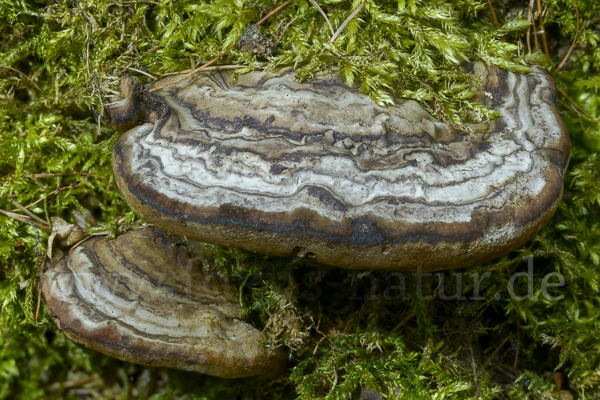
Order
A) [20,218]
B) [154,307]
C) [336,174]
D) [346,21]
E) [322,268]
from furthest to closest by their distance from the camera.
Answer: [20,218] < [322,268] < [346,21] < [154,307] < [336,174]

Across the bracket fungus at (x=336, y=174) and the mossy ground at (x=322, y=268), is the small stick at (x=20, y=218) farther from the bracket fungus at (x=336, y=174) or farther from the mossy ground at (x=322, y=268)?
the bracket fungus at (x=336, y=174)

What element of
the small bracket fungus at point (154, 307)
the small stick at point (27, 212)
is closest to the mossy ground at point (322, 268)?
the small stick at point (27, 212)

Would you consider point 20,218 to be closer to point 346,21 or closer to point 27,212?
point 27,212

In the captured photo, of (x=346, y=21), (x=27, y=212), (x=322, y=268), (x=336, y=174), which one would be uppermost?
(x=346, y=21)

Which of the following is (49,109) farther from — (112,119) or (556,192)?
(556,192)

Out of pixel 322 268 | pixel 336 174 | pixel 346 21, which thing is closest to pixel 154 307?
pixel 322 268

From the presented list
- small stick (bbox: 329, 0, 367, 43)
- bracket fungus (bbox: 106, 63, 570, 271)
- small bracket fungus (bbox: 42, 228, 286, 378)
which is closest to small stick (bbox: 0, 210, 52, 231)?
small bracket fungus (bbox: 42, 228, 286, 378)
